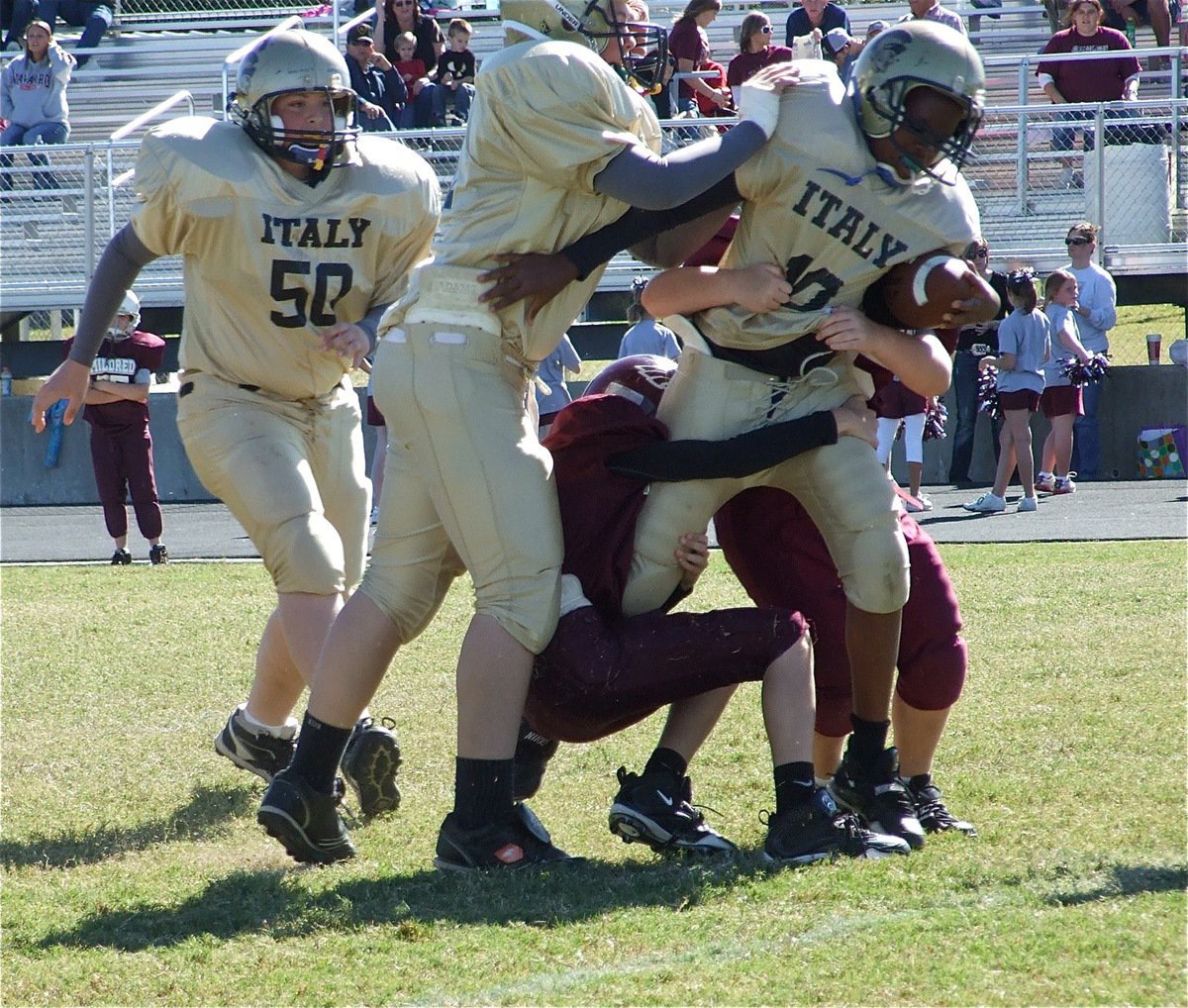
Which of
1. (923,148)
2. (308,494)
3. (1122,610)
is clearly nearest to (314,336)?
(308,494)

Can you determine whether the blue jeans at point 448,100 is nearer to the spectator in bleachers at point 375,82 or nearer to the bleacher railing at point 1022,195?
the spectator in bleachers at point 375,82

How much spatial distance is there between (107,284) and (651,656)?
2.02 m

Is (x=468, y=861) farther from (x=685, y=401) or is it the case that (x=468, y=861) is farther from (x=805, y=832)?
(x=685, y=401)

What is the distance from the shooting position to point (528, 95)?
349 centimetres

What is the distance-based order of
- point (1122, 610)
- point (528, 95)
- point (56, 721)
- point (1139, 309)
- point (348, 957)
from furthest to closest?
1. point (1139, 309)
2. point (1122, 610)
3. point (56, 721)
4. point (528, 95)
5. point (348, 957)

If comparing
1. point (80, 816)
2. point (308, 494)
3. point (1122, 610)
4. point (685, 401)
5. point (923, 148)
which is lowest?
point (1122, 610)

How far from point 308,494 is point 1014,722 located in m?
2.32

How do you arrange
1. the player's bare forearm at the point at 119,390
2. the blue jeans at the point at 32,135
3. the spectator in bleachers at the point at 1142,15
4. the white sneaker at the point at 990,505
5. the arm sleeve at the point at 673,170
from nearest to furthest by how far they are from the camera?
the arm sleeve at the point at 673,170
the player's bare forearm at the point at 119,390
the white sneaker at the point at 990,505
the spectator in bleachers at the point at 1142,15
the blue jeans at the point at 32,135

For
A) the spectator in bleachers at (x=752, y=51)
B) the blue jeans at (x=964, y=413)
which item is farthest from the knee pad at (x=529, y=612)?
the spectator in bleachers at (x=752, y=51)

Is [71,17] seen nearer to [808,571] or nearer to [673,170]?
[808,571]

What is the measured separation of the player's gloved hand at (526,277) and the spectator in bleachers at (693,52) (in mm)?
11664

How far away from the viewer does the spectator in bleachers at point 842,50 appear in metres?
13.7

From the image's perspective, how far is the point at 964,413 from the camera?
45.1 feet

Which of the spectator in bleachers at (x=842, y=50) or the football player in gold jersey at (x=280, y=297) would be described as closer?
the football player in gold jersey at (x=280, y=297)
